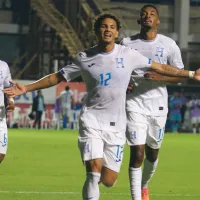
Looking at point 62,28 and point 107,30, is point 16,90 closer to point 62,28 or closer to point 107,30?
point 107,30

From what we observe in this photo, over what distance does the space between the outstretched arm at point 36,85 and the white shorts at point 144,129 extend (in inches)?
90.7

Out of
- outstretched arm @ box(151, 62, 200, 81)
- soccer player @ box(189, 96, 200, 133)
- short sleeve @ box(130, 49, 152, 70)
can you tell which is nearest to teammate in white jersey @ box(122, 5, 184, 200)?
outstretched arm @ box(151, 62, 200, 81)

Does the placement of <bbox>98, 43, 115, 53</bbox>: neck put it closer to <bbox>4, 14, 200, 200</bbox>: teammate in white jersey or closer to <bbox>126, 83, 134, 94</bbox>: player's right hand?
<bbox>4, 14, 200, 200</bbox>: teammate in white jersey

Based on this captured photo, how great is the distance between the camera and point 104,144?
36.1 feet

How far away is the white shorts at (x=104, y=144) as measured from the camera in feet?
35.5

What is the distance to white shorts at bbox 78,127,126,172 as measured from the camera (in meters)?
10.8

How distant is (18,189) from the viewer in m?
15.4

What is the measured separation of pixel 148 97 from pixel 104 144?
2627 millimetres

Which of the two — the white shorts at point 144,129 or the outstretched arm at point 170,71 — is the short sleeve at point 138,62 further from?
the white shorts at point 144,129

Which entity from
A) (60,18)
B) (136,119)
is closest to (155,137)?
(136,119)

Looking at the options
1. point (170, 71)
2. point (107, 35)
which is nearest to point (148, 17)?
point (170, 71)

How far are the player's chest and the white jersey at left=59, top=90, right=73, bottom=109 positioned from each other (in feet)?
93.0

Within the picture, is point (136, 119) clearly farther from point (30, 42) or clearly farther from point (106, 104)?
point (30, 42)

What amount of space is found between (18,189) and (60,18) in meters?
39.4
